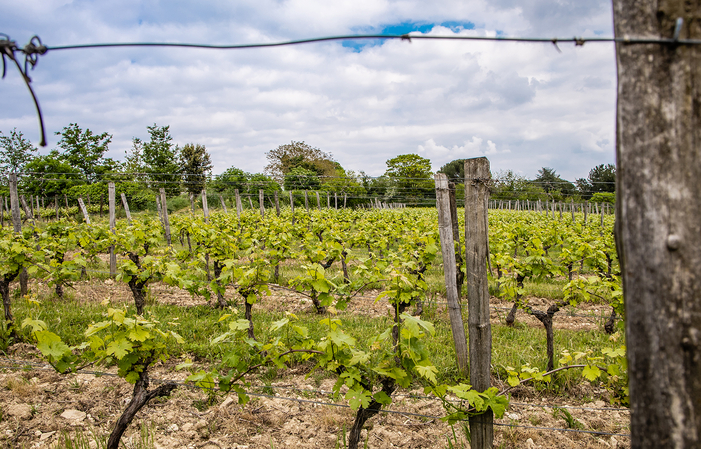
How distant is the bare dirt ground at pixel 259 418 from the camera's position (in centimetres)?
329

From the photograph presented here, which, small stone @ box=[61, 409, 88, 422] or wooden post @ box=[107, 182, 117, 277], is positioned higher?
wooden post @ box=[107, 182, 117, 277]

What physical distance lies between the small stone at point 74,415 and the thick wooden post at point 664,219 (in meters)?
4.41

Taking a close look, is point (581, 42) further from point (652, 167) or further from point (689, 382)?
point (689, 382)

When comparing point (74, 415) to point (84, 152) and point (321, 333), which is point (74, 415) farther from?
point (84, 152)

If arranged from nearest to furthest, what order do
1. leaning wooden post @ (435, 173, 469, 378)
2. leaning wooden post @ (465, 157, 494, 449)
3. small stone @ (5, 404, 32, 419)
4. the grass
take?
leaning wooden post @ (465, 157, 494, 449), small stone @ (5, 404, 32, 419), leaning wooden post @ (435, 173, 469, 378), the grass

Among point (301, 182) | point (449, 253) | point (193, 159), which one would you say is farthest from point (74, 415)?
point (193, 159)

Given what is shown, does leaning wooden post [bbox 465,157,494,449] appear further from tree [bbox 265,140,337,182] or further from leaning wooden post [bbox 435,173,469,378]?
tree [bbox 265,140,337,182]

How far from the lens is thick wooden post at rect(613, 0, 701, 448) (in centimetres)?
106

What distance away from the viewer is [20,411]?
363cm

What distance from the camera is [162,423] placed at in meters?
3.54

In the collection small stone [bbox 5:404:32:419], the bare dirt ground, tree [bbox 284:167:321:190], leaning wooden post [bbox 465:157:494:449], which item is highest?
tree [bbox 284:167:321:190]

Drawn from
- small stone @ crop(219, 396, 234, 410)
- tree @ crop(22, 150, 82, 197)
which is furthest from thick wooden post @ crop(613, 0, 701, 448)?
tree @ crop(22, 150, 82, 197)

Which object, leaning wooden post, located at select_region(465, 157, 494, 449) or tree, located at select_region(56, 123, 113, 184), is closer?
leaning wooden post, located at select_region(465, 157, 494, 449)

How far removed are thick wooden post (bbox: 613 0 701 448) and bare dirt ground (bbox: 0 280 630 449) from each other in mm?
2257
